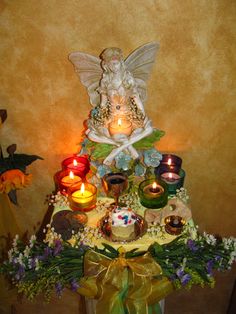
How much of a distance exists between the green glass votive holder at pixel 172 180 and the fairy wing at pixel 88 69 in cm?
48

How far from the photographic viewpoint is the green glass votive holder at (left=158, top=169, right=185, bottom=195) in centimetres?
163

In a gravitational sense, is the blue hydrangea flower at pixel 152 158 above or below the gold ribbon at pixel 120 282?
above

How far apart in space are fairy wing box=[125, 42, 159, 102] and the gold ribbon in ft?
2.53

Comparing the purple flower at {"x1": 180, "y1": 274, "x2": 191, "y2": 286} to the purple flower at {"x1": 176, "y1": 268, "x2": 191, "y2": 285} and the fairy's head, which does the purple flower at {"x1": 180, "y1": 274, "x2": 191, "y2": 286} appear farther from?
the fairy's head

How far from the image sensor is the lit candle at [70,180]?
63.7 inches

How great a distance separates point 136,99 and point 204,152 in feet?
1.73

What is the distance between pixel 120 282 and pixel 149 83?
0.87 m

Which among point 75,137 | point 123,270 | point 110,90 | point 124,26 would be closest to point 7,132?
point 75,137

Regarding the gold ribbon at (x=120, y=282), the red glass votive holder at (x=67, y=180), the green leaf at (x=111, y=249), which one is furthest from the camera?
the red glass votive holder at (x=67, y=180)

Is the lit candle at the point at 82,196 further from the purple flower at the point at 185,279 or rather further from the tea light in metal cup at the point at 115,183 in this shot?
the purple flower at the point at 185,279

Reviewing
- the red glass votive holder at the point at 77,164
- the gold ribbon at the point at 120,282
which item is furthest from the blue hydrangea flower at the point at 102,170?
the gold ribbon at the point at 120,282

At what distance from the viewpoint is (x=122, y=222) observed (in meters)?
1.39

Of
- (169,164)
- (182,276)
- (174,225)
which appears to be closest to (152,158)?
(169,164)

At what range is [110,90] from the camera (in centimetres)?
148
